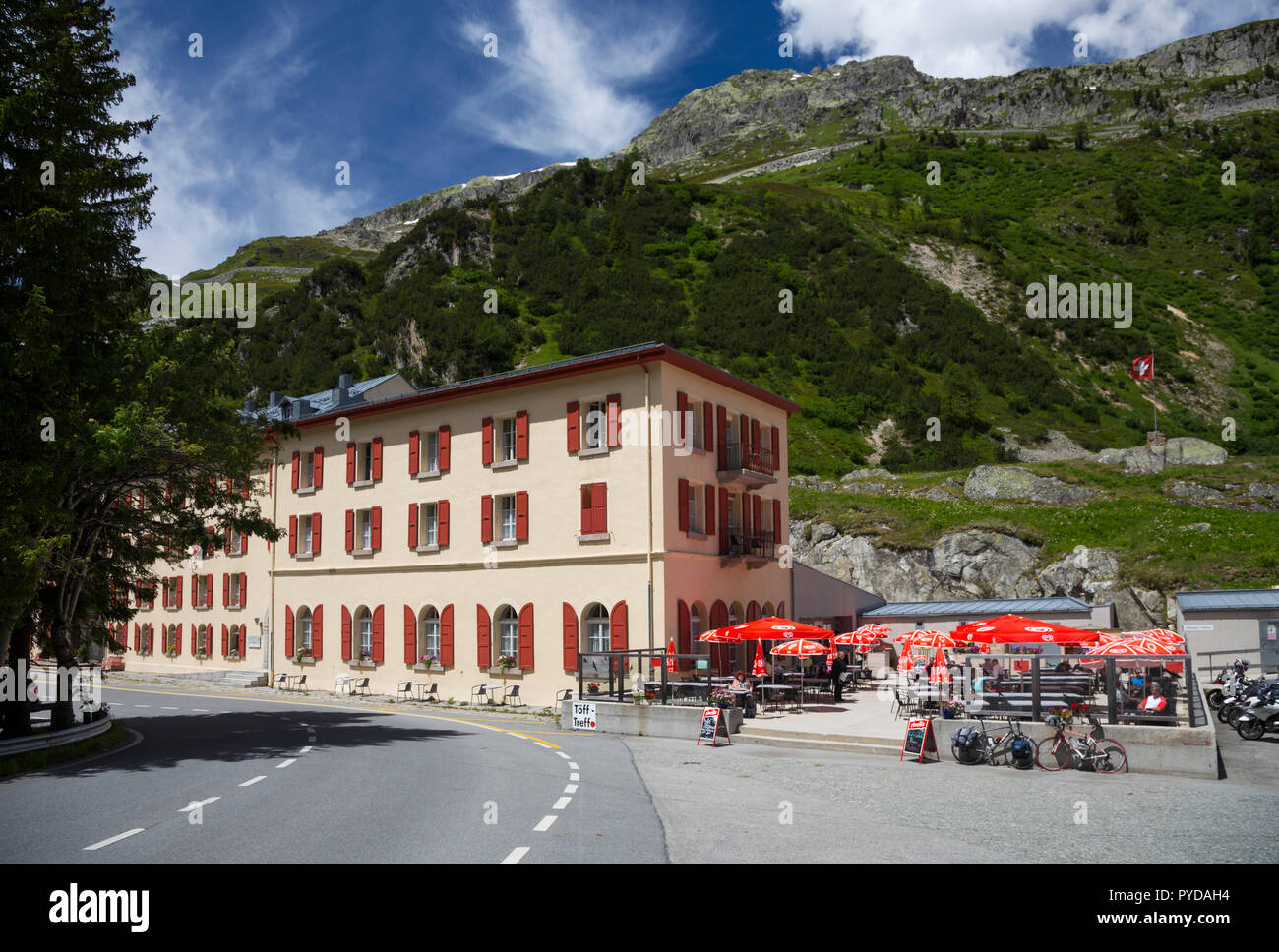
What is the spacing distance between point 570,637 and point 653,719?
7.96 meters

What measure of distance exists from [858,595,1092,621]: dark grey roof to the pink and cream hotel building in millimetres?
6177

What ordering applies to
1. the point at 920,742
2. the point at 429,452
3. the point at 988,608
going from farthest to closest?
the point at 988,608, the point at 429,452, the point at 920,742

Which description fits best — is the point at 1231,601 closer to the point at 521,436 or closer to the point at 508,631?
the point at 508,631

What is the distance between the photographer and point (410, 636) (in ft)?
112

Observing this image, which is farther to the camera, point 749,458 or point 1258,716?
point 749,458

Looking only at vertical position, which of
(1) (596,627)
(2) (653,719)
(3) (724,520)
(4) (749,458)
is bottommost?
(2) (653,719)

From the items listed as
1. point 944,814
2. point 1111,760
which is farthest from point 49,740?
point 1111,760

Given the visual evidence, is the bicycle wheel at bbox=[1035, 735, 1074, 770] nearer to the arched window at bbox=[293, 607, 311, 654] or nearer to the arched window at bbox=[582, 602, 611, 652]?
the arched window at bbox=[582, 602, 611, 652]

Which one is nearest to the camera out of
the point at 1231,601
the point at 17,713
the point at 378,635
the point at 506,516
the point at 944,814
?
the point at 944,814

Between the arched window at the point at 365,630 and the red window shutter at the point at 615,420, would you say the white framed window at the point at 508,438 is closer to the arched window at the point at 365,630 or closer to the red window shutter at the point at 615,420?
the red window shutter at the point at 615,420

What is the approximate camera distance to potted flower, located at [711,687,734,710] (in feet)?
71.4

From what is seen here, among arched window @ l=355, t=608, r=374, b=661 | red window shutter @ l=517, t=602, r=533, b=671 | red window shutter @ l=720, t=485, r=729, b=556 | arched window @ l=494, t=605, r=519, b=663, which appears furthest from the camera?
arched window @ l=355, t=608, r=374, b=661

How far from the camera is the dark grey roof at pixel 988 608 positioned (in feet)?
118

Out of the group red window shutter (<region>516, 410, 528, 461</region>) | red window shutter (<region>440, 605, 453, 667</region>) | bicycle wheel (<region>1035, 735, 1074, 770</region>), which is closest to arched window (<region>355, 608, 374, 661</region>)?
red window shutter (<region>440, 605, 453, 667</region>)
